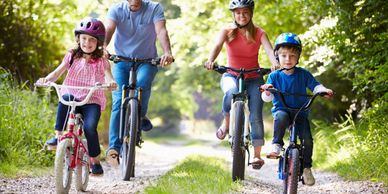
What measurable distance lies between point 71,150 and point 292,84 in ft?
6.96

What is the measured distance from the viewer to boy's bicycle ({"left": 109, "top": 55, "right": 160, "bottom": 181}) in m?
Result: 7.25

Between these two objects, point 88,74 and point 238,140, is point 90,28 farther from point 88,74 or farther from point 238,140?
point 238,140

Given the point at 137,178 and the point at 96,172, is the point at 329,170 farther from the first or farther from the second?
the point at 96,172

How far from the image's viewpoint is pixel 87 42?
21.6ft

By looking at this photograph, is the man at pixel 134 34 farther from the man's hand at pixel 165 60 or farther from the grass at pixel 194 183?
the grass at pixel 194 183

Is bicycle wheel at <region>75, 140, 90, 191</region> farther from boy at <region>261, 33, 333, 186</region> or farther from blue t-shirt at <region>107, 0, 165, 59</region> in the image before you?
boy at <region>261, 33, 333, 186</region>

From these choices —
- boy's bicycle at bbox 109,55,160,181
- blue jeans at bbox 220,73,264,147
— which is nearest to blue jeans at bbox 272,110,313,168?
blue jeans at bbox 220,73,264,147

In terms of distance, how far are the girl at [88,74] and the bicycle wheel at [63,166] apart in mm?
397

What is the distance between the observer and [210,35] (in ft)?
55.6

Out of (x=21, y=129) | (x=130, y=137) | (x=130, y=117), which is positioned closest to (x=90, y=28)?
(x=130, y=117)

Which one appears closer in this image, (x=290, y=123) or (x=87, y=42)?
(x=290, y=123)

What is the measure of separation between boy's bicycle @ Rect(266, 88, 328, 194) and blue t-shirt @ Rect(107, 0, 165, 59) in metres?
2.14

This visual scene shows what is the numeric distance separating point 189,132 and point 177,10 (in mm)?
15088

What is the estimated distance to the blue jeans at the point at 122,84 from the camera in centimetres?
755
